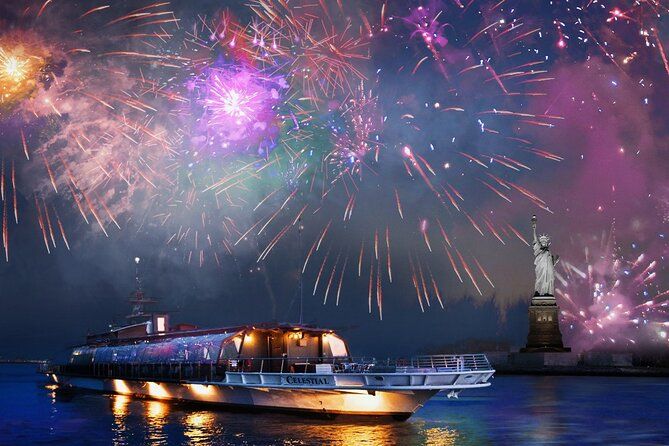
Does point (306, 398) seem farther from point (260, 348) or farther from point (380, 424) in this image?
point (260, 348)

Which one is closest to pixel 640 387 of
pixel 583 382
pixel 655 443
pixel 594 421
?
pixel 583 382

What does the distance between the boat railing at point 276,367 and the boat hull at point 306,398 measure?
86 cm

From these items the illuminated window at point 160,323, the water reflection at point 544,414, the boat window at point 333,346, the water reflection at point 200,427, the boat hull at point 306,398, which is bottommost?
the water reflection at point 544,414

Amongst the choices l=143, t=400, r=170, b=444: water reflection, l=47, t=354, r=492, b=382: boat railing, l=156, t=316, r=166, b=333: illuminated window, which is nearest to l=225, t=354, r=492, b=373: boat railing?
l=47, t=354, r=492, b=382: boat railing

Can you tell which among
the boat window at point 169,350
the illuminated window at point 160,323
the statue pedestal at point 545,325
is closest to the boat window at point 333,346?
the boat window at point 169,350

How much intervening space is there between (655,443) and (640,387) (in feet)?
123

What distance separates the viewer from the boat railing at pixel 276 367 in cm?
3991

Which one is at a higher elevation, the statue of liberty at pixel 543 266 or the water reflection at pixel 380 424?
the statue of liberty at pixel 543 266

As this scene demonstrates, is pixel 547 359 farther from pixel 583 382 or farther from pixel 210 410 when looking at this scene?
pixel 210 410

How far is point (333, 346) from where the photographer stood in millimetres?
51062

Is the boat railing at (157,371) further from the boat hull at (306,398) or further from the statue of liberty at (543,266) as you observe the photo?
the statue of liberty at (543,266)

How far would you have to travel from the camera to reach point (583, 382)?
259 ft

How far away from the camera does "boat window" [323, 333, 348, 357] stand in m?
50.9

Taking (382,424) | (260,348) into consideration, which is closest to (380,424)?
(382,424)
